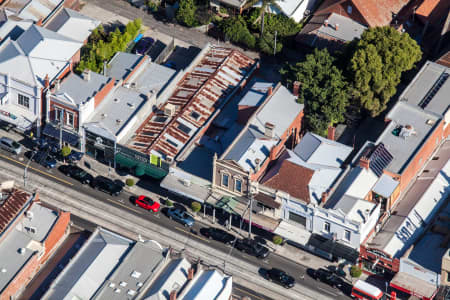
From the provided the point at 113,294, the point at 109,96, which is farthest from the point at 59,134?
the point at 113,294

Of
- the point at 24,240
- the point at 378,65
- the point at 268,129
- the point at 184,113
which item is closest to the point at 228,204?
the point at 268,129

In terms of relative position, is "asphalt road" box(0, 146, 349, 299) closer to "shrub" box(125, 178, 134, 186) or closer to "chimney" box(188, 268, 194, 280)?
"shrub" box(125, 178, 134, 186)

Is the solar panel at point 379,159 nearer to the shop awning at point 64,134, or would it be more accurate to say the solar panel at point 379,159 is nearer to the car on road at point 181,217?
the car on road at point 181,217

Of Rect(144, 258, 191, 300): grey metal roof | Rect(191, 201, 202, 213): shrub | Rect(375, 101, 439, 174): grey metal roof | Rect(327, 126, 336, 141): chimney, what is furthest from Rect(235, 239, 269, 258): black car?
Rect(375, 101, 439, 174): grey metal roof

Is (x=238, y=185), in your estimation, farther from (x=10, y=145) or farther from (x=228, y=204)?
(x=10, y=145)

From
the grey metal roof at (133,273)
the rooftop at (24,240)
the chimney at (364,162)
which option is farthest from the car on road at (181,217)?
the chimney at (364,162)

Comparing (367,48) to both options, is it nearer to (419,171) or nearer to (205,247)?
(419,171)
